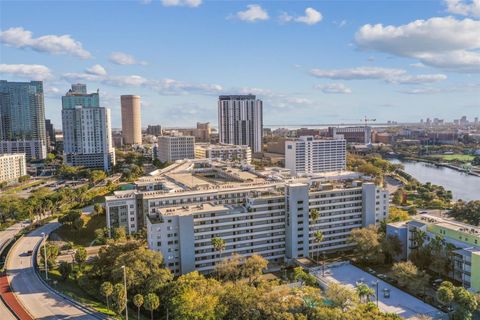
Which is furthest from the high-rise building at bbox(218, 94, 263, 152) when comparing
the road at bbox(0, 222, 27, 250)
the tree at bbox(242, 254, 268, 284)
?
the tree at bbox(242, 254, 268, 284)

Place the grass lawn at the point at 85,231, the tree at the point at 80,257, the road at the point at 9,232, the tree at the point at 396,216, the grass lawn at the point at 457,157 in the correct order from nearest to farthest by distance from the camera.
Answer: the tree at the point at 80,257 < the tree at the point at 396,216 < the road at the point at 9,232 < the grass lawn at the point at 85,231 < the grass lawn at the point at 457,157

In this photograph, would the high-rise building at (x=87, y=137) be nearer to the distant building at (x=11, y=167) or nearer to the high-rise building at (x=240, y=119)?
the distant building at (x=11, y=167)

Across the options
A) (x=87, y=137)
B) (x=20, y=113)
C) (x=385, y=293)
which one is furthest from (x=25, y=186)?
(x=385, y=293)

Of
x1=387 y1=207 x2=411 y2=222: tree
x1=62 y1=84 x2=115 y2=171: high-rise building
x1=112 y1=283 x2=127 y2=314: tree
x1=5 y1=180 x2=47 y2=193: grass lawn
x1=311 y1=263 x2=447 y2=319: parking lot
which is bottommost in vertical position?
x1=311 y1=263 x2=447 y2=319: parking lot

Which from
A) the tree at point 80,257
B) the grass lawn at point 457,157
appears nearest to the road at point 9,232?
the tree at point 80,257

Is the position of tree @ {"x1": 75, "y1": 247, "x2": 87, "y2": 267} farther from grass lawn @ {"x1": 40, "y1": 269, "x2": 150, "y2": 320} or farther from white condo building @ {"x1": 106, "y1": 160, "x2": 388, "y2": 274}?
white condo building @ {"x1": 106, "y1": 160, "x2": 388, "y2": 274}

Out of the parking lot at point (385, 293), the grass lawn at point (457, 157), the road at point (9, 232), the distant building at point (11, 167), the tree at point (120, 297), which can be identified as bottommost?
the parking lot at point (385, 293)

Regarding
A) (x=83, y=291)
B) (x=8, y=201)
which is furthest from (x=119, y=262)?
(x=8, y=201)
